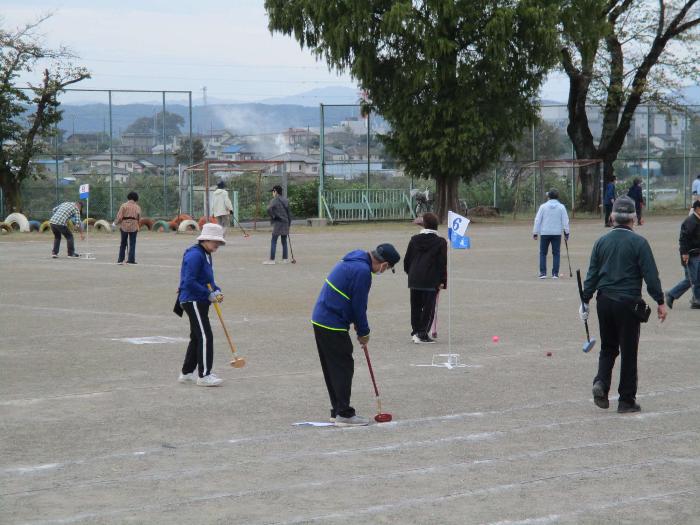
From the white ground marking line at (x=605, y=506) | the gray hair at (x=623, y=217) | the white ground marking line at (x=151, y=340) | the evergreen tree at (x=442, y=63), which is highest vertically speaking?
the evergreen tree at (x=442, y=63)

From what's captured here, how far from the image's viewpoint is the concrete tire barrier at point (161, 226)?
40531 millimetres

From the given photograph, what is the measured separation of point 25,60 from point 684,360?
38.0 metres

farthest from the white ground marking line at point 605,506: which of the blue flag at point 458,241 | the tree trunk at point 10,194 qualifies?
the tree trunk at point 10,194

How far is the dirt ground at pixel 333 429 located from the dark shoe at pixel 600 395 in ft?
0.36

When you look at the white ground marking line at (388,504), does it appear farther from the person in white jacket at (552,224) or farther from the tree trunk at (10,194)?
the tree trunk at (10,194)

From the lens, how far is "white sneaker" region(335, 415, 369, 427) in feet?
30.9

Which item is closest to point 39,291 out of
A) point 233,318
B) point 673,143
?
point 233,318

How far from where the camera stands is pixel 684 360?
12711mm

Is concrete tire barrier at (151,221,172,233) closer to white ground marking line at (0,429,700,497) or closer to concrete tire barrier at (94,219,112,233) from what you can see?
concrete tire barrier at (94,219,112,233)

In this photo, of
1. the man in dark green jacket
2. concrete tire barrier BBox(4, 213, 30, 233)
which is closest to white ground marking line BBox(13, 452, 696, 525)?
the man in dark green jacket

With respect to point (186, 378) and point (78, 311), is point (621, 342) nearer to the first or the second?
point (186, 378)

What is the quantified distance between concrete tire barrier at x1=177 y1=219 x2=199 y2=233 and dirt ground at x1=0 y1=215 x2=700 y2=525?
813 inches

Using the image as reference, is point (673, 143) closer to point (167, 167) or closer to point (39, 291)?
point (167, 167)

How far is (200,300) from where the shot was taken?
11.2m
